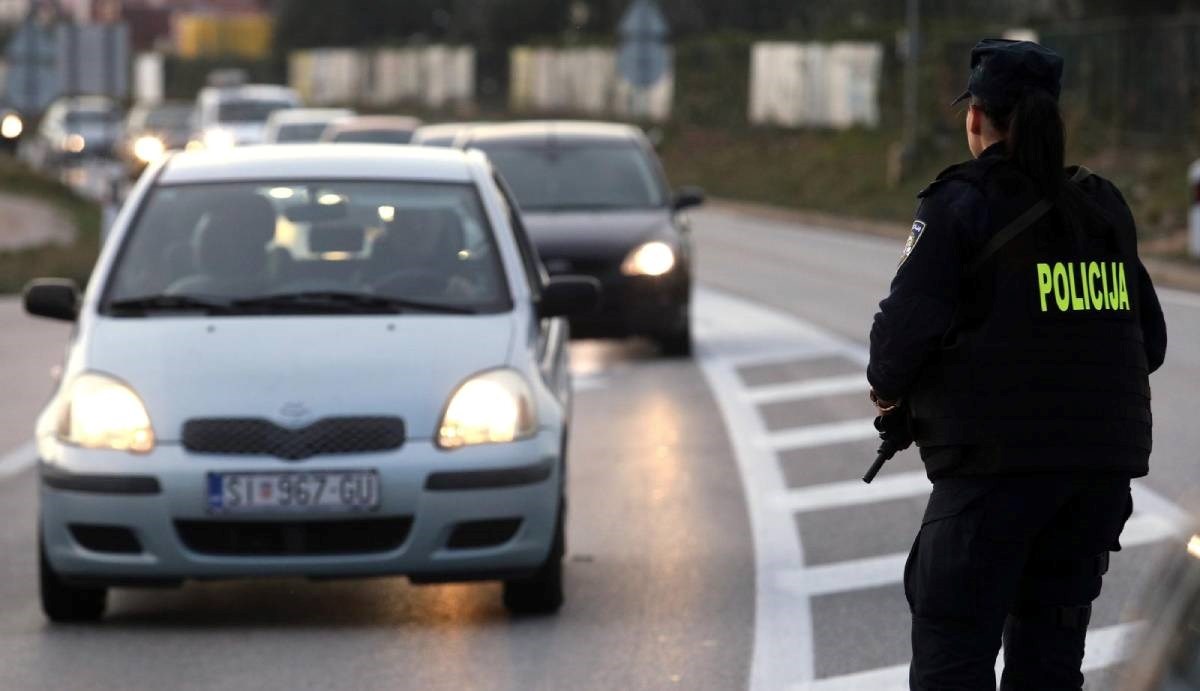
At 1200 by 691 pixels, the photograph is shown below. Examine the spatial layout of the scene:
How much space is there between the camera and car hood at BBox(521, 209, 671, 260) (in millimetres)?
16000

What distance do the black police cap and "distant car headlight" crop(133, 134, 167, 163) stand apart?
1677 inches

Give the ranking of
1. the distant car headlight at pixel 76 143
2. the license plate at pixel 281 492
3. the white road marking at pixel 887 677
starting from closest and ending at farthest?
the white road marking at pixel 887 677 < the license plate at pixel 281 492 < the distant car headlight at pixel 76 143

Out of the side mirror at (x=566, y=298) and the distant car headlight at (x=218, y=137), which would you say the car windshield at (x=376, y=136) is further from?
the side mirror at (x=566, y=298)

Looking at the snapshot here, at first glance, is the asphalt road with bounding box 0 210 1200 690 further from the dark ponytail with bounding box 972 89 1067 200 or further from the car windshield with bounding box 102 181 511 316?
the car windshield with bounding box 102 181 511 316

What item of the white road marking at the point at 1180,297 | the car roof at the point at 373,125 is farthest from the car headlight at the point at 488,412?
the car roof at the point at 373,125

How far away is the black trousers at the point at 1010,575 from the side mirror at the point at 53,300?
4351 millimetres

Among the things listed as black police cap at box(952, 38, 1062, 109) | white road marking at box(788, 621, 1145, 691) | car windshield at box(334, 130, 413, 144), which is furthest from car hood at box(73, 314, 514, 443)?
car windshield at box(334, 130, 413, 144)

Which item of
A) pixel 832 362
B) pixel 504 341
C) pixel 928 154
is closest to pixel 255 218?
pixel 504 341

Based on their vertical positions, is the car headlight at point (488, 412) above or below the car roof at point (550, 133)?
above

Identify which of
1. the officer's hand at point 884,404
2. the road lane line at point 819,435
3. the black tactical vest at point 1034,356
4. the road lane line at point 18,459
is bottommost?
the road lane line at point 819,435

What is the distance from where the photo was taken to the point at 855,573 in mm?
8359

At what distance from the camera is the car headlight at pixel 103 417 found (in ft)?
23.6

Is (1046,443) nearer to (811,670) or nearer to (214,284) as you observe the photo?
(811,670)

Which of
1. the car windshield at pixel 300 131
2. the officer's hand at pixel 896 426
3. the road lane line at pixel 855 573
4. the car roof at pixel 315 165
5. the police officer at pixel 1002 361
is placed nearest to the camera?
the police officer at pixel 1002 361
